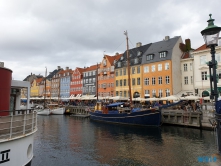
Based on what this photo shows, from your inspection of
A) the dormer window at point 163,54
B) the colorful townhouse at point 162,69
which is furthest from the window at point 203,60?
the dormer window at point 163,54

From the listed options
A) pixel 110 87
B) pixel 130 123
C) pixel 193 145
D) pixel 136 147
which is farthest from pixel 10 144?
pixel 110 87

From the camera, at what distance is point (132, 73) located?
5228 centimetres

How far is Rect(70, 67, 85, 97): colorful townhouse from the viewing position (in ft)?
248

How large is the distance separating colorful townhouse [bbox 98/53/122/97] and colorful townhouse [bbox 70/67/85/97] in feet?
47.5

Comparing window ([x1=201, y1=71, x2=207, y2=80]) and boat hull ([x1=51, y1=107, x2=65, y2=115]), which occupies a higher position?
window ([x1=201, y1=71, x2=207, y2=80])

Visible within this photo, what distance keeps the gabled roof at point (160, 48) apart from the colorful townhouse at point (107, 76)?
1288 cm

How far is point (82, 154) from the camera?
14539mm

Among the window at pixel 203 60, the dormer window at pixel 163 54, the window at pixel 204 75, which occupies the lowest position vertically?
the window at pixel 204 75

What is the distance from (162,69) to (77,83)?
136ft

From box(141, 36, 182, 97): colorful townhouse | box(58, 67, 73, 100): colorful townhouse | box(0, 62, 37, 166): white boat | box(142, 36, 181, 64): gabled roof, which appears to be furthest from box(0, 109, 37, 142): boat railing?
box(58, 67, 73, 100): colorful townhouse

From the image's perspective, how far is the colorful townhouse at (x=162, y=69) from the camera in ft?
142

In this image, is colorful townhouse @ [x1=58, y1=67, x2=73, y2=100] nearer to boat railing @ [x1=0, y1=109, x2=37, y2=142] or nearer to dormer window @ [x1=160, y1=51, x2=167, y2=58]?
dormer window @ [x1=160, y1=51, x2=167, y2=58]


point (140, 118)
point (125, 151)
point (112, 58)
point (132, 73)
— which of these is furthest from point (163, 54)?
point (125, 151)

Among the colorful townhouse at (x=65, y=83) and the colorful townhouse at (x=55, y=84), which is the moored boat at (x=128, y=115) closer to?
the colorful townhouse at (x=65, y=83)
